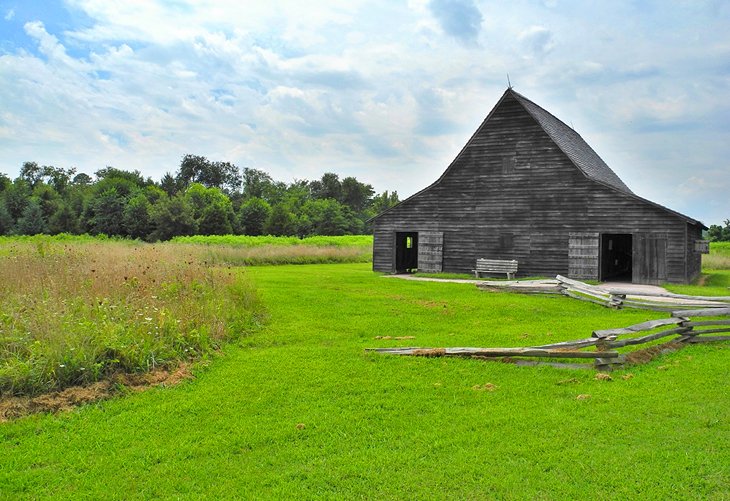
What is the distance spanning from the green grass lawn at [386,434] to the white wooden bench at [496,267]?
1658cm

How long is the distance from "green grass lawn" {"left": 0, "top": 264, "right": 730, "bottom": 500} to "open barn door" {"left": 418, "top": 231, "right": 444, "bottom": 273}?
63.5 feet

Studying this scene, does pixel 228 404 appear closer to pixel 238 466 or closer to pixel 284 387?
pixel 284 387

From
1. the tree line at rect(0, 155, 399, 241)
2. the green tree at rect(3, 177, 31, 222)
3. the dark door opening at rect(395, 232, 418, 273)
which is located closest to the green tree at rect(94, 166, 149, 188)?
the tree line at rect(0, 155, 399, 241)

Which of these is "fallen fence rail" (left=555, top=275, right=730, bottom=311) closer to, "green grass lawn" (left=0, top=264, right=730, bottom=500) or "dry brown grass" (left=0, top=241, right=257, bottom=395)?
"green grass lawn" (left=0, top=264, right=730, bottom=500)

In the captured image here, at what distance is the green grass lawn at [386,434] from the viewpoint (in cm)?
519

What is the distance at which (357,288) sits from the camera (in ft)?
72.2

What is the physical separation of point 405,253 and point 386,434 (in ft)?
90.0

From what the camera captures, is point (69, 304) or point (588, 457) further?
point (69, 304)

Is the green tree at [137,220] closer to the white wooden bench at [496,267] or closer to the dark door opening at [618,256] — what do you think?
the white wooden bench at [496,267]

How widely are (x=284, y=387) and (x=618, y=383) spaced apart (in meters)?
4.96

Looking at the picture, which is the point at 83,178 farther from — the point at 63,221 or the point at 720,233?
the point at 720,233

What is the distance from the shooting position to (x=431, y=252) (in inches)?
1179

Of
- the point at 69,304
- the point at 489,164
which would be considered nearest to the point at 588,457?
the point at 69,304

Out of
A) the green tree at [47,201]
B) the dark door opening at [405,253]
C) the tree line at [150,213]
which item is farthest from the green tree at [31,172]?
the dark door opening at [405,253]
